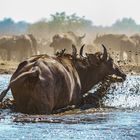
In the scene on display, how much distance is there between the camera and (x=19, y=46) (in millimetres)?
54844

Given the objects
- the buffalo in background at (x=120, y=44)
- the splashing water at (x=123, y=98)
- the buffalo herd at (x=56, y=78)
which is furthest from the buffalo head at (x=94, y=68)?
the buffalo in background at (x=120, y=44)

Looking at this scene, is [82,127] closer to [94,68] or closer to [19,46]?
[94,68]

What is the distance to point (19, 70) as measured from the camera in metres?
12.0

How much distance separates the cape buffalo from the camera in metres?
53.3

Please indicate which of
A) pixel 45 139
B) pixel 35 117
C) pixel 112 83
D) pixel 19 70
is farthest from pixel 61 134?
pixel 112 83

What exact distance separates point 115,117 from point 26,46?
44292 millimetres

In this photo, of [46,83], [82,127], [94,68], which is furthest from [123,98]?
[82,127]

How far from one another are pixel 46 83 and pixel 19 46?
43.7 meters

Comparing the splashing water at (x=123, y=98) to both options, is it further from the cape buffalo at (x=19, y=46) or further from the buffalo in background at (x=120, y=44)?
the buffalo in background at (x=120, y=44)

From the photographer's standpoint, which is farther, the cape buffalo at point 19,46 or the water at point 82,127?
the cape buffalo at point 19,46

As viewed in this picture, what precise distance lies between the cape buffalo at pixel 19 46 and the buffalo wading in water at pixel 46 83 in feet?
130

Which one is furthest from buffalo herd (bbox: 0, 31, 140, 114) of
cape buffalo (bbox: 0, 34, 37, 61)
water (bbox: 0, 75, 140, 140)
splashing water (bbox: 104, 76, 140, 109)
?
cape buffalo (bbox: 0, 34, 37, 61)

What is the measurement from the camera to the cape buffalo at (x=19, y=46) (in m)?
53.3

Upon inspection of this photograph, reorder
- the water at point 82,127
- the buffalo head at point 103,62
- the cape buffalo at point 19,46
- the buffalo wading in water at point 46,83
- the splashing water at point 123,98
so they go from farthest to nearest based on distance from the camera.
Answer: the cape buffalo at point 19,46 < the buffalo head at point 103,62 < the splashing water at point 123,98 < the buffalo wading in water at point 46,83 < the water at point 82,127
